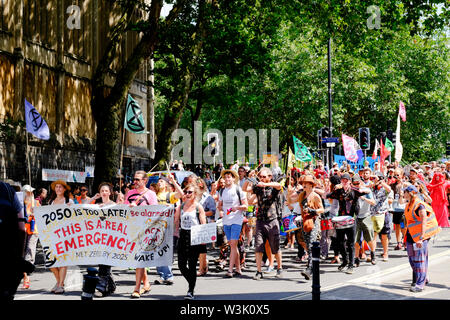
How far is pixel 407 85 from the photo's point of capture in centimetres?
4544

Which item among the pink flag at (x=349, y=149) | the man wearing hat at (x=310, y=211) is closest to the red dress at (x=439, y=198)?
the pink flag at (x=349, y=149)

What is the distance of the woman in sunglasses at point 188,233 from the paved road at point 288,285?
43 centimetres

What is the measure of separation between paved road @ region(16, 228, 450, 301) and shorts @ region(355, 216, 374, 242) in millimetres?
576

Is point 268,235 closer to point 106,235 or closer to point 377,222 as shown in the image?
point 106,235

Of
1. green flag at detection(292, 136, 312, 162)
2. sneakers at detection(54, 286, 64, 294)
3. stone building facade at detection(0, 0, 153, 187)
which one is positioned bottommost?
sneakers at detection(54, 286, 64, 294)

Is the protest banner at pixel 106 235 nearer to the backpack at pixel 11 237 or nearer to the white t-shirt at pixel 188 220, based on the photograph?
the white t-shirt at pixel 188 220

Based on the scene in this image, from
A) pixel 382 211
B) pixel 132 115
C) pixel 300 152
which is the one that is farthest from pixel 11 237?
pixel 300 152

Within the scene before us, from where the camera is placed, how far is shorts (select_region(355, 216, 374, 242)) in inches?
491

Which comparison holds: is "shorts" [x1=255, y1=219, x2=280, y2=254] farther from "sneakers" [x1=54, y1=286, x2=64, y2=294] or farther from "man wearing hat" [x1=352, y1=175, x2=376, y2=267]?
"sneakers" [x1=54, y1=286, x2=64, y2=294]

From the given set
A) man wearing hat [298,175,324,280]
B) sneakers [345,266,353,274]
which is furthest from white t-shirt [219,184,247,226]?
sneakers [345,266,353,274]

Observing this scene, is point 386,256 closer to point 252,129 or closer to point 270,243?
point 270,243

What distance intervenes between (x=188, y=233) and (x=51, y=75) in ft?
58.3
